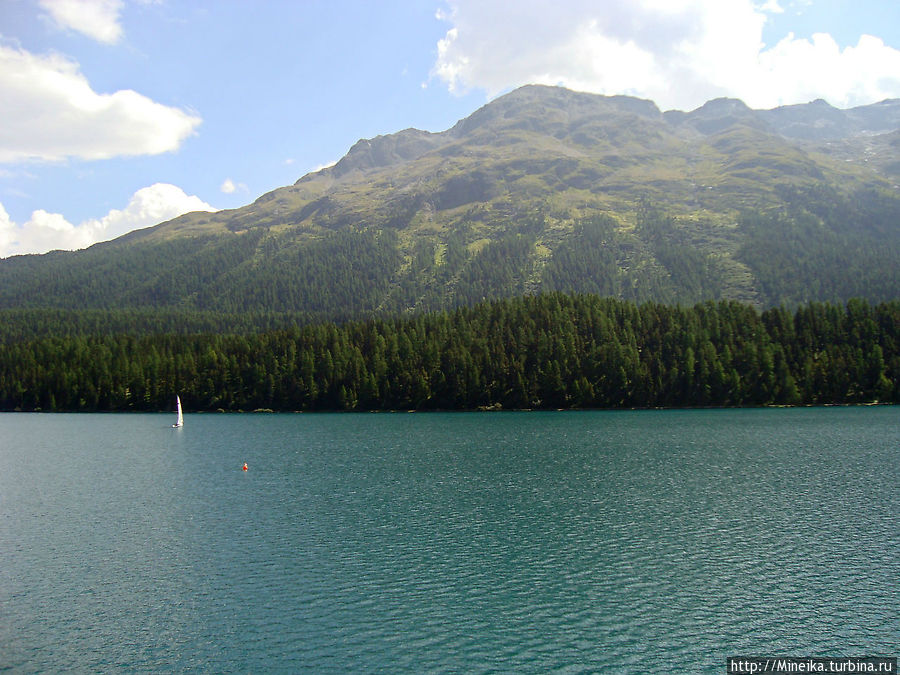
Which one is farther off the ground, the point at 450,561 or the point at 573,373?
the point at 573,373

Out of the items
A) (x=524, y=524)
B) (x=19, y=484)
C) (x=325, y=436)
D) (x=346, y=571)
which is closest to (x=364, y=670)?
(x=346, y=571)

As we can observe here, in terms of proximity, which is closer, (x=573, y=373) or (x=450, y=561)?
(x=450, y=561)

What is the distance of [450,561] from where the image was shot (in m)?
41.4

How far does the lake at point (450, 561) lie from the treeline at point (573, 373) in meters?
90.5

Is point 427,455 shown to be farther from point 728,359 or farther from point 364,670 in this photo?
point 728,359

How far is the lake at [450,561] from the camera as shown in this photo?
Answer: 1150 inches

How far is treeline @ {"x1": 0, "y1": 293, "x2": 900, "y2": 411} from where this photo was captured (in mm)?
176000

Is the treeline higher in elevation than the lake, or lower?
higher

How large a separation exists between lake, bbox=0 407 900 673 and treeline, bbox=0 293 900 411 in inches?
3564

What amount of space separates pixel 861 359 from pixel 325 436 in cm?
14900

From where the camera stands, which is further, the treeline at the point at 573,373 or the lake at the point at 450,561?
the treeline at the point at 573,373

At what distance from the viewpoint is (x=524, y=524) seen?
167ft

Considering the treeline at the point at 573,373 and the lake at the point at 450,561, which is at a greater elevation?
the treeline at the point at 573,373

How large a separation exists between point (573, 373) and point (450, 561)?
145265 millimetres
